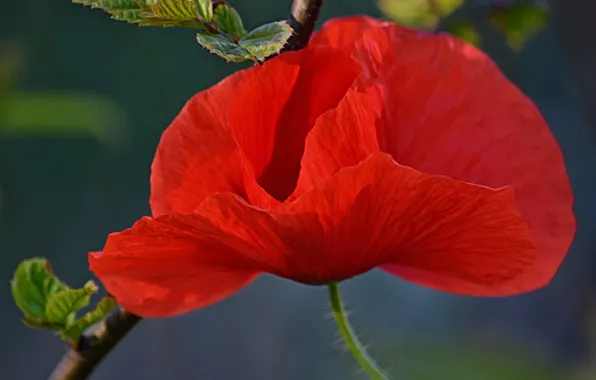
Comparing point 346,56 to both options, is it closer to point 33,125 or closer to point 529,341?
point 33,125

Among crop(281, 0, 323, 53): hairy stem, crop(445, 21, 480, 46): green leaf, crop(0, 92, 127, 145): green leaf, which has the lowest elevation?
crop(0, 92, 127, 145): green leaf

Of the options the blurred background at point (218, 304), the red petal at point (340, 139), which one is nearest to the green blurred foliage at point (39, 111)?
the red petal at point (340, 139)

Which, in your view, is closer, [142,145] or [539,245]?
[539,245]

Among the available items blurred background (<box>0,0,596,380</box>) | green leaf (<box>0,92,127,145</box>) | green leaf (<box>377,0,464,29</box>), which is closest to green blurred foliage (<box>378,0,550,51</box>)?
green leaf (<box>377,0,464,29</box>)

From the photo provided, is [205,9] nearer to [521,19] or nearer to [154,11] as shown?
[154,11]

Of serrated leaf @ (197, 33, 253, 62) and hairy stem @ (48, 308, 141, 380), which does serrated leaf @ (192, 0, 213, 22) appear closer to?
serrated leaf @ (197, 33, 253, 62)

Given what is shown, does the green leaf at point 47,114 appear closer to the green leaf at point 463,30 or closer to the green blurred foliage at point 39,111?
the green blurred foliage at point 39,111

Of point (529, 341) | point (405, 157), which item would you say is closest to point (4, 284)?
point (529, 341)
